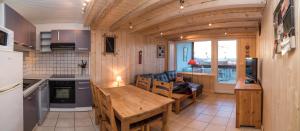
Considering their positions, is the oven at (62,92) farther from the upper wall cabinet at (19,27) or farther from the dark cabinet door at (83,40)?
the upper wall cabinet at (19,27)

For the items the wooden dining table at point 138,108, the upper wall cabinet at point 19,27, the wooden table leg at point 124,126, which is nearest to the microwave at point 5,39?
the upper wall cabinet at point 19,27

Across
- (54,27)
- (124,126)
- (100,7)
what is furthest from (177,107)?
(54,27)

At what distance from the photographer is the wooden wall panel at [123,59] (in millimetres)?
4336

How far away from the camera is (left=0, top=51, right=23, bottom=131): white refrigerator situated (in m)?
1.57

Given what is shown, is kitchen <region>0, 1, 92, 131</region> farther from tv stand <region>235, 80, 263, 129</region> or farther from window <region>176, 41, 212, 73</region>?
window <region>176, 41, 212, 73</region>

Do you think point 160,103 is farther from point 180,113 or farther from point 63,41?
point 63,41

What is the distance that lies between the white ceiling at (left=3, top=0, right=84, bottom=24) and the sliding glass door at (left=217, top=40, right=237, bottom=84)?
497 centimetres

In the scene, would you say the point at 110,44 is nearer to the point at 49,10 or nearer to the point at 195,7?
the point at 49,10

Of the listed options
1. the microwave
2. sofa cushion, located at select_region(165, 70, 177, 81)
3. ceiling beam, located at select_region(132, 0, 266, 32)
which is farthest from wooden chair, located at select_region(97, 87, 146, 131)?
sofa cushion, located at select_region(165, 70, 177, 81)

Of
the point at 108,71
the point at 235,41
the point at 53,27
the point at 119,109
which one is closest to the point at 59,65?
the point at 53,27

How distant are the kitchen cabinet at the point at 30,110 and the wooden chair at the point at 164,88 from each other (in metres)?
2.03

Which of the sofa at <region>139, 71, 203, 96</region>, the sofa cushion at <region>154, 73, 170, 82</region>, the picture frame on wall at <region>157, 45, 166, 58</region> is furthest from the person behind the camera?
the picture frame on wall at <region>157, 45, 166, 58</region>

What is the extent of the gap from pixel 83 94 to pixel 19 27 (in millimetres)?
1897

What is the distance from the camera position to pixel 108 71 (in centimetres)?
454
